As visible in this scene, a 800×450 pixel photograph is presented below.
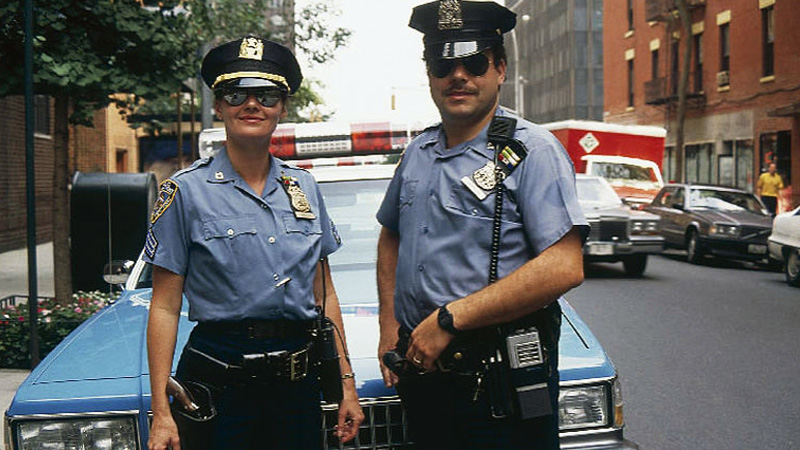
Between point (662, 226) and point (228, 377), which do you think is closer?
point (228, 377)

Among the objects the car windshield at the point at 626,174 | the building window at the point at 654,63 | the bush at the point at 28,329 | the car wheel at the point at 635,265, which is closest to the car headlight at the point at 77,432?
the bush at the point at 28,329

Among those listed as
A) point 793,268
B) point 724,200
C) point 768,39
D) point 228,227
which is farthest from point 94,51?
point 768,39

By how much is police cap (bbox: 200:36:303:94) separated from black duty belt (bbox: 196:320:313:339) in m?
0.75

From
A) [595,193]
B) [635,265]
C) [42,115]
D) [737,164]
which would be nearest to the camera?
[635,265]

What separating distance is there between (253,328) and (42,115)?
2029 cm

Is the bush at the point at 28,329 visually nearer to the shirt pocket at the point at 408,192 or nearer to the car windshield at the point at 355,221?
the car windshield at the point at 355,221

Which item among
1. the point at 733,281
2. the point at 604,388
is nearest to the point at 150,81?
the point at 604,388

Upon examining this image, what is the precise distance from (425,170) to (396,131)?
3343mm

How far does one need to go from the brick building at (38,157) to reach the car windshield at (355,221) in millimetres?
12259

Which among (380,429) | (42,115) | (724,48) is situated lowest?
(380,429)

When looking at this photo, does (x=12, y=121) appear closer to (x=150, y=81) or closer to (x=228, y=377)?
(x=150, y=81)

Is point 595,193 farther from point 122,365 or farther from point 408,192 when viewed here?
point 408,192

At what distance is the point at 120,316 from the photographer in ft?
14.2

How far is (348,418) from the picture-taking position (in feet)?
10.3
